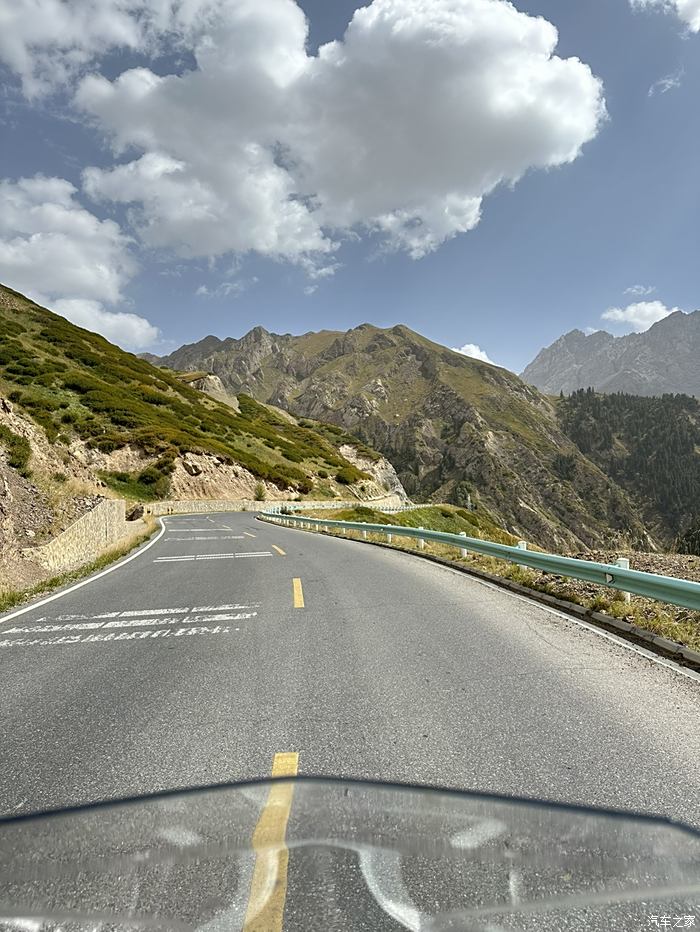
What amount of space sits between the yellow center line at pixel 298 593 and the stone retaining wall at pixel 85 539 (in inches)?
273

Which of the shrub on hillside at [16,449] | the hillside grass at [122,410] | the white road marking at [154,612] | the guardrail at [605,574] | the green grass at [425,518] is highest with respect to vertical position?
the hillside grass at [122,410]

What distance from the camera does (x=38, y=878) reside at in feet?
7.59

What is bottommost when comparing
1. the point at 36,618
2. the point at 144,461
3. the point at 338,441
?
the point at 36,618

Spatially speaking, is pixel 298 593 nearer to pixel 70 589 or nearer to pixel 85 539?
pixel 70 589

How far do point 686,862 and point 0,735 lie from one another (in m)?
4.58

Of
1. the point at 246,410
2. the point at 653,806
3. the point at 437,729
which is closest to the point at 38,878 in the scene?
the point at 437,729

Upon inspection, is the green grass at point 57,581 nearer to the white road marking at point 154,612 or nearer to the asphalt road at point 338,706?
the asphalt road at point 338,706

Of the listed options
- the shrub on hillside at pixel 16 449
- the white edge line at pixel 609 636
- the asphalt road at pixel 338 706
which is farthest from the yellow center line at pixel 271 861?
the shrub on hillside at pixel 16 449

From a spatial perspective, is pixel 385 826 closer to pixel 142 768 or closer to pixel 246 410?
pixel 142 768

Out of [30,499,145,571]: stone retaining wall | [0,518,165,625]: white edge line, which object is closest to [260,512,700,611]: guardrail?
[0,518,165,625]: white edge line

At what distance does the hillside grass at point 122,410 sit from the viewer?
4819 centimetres

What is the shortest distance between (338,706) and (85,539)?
14.5 m

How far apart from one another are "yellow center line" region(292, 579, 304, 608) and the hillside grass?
Result: 1226 inches
